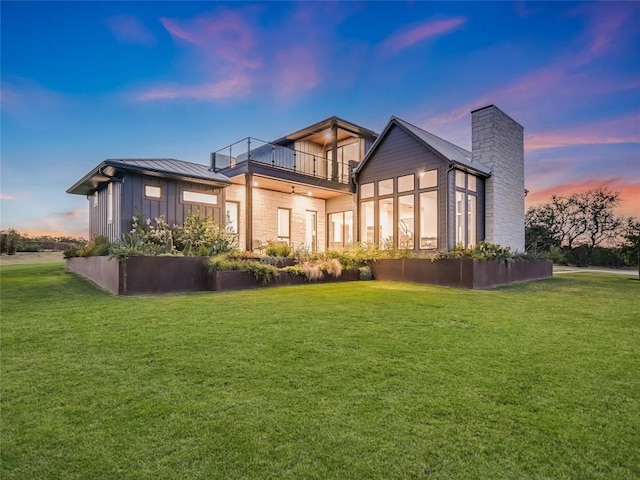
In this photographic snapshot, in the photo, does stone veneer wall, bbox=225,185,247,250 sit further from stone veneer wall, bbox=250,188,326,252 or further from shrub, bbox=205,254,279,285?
shrub, bbox=205,254,279,285

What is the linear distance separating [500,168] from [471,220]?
9.03 ft

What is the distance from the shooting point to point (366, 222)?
1437 cm

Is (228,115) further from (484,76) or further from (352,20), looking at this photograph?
(484,76)

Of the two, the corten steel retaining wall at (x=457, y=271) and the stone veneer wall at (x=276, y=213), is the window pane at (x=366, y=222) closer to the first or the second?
the stone veneer wall at (x=276, y=213)

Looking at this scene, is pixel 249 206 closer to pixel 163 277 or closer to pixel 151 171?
pixel 151 171

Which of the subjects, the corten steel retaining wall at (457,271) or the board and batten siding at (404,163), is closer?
the corten steel retaining wall at (457,271)

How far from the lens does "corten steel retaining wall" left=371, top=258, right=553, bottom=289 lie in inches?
344

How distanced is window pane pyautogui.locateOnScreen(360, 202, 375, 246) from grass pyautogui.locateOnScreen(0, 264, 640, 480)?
367 inches

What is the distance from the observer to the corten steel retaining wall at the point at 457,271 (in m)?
8.75

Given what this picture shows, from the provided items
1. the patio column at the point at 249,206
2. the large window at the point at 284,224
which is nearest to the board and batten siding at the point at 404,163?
the large window at the point at 284,224

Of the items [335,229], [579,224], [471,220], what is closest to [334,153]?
[335,229]

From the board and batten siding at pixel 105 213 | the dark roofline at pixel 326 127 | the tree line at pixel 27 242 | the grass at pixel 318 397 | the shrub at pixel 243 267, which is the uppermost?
the dark roofline at pixel 326 127

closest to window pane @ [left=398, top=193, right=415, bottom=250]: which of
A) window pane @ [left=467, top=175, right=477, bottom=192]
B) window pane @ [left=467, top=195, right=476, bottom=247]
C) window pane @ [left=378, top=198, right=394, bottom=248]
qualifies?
window pane @ [left=378, top=198, right=394, bottom=248]

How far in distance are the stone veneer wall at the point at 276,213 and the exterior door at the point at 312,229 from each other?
14 centimetres
